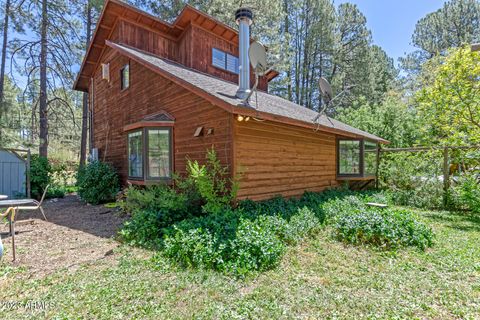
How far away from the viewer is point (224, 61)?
1011 centimetres

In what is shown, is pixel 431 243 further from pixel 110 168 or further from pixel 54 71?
pixel 54 71

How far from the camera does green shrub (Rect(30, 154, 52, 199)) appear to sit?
31.6 feet

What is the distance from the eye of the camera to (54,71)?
13.0m

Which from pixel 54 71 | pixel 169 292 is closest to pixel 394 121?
pixel 169 292

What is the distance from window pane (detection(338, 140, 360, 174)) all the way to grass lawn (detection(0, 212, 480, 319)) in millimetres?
5153

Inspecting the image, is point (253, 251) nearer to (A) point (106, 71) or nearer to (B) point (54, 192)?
(A) point (106, 71)

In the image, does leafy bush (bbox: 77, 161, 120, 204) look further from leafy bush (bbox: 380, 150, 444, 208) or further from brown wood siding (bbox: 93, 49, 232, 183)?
leafy bush (bbox: 380, 150, 444, 208)

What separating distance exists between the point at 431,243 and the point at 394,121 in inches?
409

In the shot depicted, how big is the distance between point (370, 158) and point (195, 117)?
7258mm

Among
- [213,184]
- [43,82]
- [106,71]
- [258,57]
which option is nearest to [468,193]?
[258,57]

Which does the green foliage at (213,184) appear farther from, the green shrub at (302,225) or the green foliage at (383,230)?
the green foliage at (383,230)

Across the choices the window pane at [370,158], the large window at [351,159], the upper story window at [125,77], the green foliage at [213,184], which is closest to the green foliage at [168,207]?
the green foliage at [213,184]

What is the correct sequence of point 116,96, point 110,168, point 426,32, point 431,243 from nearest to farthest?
point 431,243
point 110,168
point 116,96
point 426,32

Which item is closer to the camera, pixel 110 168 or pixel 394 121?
pixel 110 168
